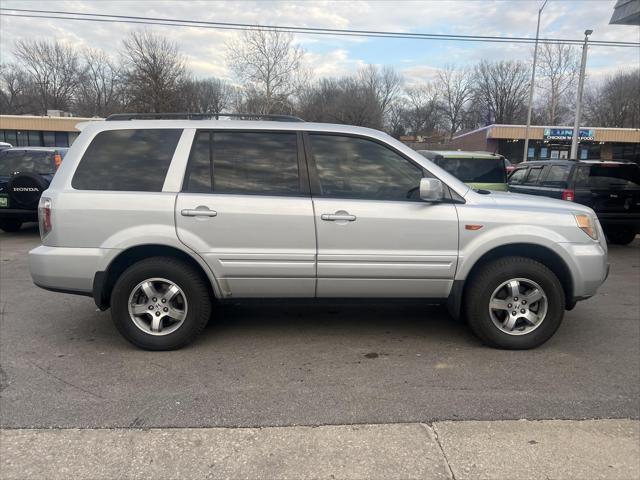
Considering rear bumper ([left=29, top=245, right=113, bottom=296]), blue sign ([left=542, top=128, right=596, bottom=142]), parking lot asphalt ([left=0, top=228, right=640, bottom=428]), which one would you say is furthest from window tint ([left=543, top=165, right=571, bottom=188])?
blue sign ([left=542, top=128, right=596, bottom=142])

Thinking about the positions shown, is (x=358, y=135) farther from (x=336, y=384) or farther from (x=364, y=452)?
(x=364, y=452)

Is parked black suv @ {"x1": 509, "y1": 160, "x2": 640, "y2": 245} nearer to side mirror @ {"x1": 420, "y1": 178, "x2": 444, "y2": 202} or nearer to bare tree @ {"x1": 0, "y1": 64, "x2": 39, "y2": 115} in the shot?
side mirror @ {"x1": 420, "y1": 178, "x2": 444, "y2": 202}

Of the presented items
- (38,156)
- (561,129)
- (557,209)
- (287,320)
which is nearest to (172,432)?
(287,320)

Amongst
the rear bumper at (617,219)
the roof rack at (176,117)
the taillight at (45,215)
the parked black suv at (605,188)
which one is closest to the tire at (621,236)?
Result: the parked black suv at (605,188)

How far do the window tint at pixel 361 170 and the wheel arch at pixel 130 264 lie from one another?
1.21 m

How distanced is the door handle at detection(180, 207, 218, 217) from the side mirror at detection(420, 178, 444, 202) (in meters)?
1.65

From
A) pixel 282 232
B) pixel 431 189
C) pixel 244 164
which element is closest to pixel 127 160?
pixel 244 164

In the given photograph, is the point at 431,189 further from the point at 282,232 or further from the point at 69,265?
→ the point at 69,265

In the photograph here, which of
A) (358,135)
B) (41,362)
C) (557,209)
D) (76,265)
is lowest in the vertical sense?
(41,362)

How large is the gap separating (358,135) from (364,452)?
2537mm

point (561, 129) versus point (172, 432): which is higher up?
point (561, 129)

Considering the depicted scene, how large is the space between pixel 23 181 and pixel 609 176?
1119 cm

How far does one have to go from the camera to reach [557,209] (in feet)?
13.6

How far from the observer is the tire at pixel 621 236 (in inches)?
399
